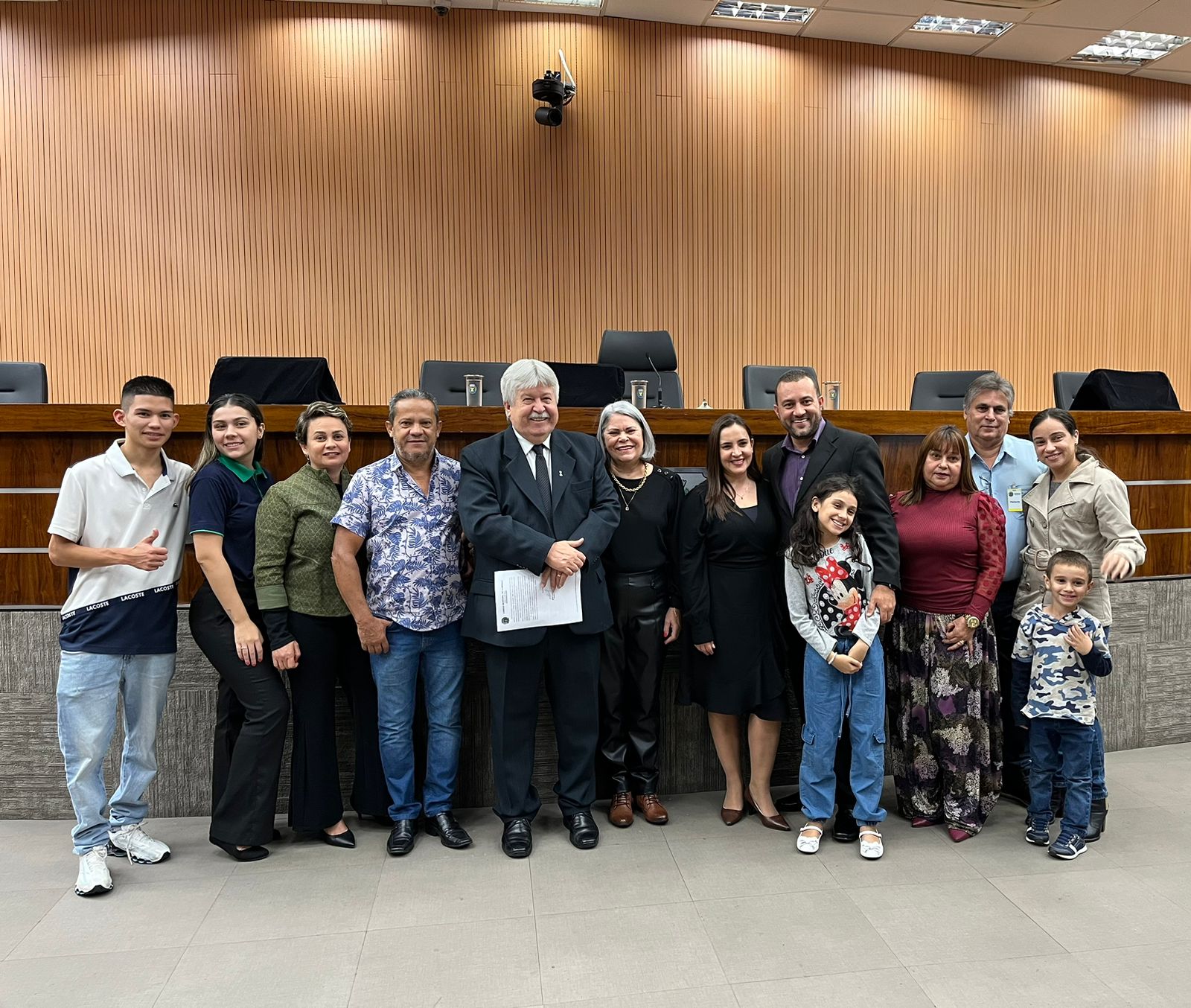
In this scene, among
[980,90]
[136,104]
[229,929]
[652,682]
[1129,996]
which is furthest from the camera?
[980,90]

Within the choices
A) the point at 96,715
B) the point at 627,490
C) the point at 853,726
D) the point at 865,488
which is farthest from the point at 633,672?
the point at 96,715

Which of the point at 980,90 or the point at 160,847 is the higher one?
the point at 980,90

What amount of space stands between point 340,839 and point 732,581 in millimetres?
1505

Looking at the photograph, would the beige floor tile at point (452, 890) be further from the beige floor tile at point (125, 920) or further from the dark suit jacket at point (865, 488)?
the dark suit jacket at point (865, 488)

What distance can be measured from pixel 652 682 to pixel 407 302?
4.08m

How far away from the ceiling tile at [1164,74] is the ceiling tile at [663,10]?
12.1 ft

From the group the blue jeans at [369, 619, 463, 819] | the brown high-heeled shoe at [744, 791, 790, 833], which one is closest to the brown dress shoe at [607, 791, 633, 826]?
the brown high-heeled shoe at [744, 791, 790, 833]

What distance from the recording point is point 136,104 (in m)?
5.53

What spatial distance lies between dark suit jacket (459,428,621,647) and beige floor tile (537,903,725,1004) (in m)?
0.79

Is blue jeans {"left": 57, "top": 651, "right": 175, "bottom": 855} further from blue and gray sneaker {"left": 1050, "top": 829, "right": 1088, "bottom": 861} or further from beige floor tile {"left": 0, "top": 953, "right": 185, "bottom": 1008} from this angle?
blue and gray sneaker {"left": 1050, "top": 829, "right": 1088, "bottom": 861}

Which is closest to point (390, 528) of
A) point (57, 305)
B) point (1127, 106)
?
point (57, 305)

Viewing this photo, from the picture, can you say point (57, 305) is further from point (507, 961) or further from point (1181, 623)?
point (1181, 623)

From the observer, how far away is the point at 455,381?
429 cm

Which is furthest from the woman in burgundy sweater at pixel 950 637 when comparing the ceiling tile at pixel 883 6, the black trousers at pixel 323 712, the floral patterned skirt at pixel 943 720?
the ceiling tile at pixel 883 6
